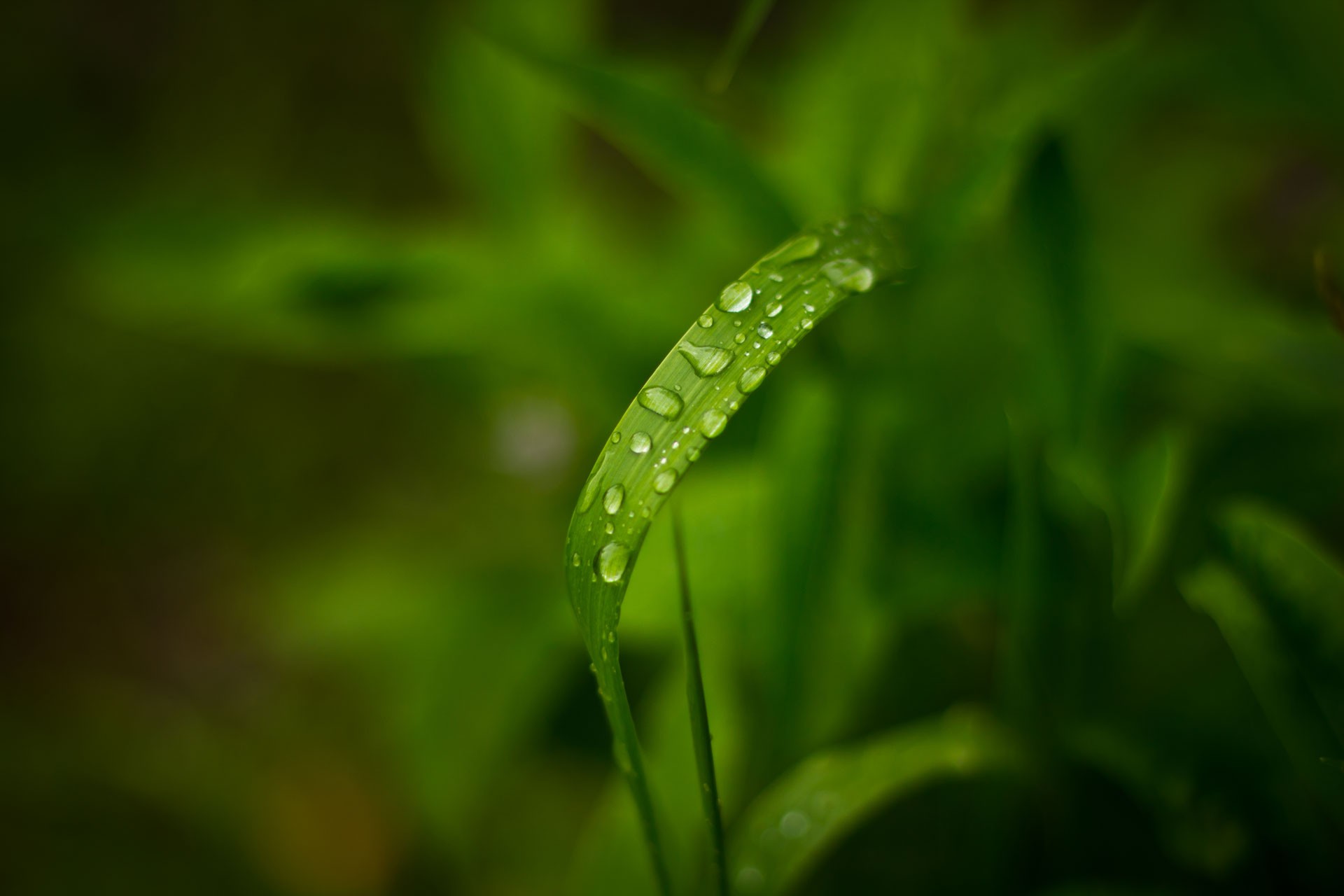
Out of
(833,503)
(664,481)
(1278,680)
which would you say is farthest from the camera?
(833,503)

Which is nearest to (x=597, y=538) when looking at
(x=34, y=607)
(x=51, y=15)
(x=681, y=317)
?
(x=681, y=317)

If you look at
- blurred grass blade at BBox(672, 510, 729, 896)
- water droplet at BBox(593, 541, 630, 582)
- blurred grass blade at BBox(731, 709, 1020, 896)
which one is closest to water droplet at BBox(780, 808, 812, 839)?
blurred grass blade at BBox(731, 709, 1020, 896)

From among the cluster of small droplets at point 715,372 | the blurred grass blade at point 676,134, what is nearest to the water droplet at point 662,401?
the cluster of small droplets at point 715,372

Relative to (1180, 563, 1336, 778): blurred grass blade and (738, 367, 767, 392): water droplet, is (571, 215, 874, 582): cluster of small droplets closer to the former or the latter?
(738, 367, 767, 392): water droplet

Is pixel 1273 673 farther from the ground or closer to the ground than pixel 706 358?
closer to the ground

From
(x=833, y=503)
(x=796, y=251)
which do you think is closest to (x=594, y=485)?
(x=796, y=251)

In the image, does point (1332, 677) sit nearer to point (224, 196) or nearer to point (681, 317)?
point (681, 317)

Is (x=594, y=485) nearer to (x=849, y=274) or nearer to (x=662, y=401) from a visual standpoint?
(x=662, y=401)
